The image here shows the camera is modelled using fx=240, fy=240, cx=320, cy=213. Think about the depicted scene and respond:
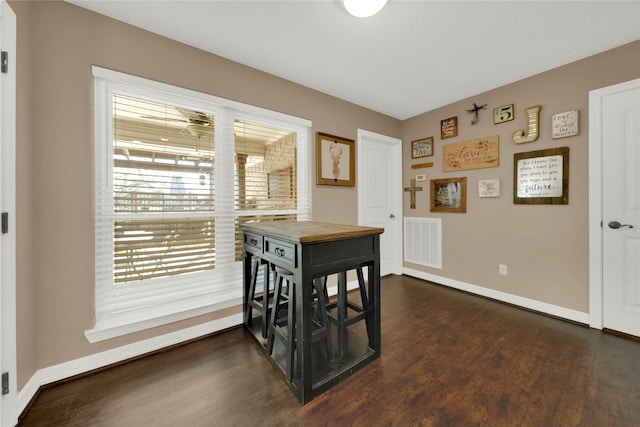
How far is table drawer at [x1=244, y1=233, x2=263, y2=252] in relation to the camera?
1863mm

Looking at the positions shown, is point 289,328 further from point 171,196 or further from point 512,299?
point 512,299

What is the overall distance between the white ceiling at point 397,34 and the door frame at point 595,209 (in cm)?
52

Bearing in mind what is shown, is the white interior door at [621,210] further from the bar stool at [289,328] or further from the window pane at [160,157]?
the window pane at [160,157]

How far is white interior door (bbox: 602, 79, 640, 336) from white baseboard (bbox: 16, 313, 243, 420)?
10.9ft

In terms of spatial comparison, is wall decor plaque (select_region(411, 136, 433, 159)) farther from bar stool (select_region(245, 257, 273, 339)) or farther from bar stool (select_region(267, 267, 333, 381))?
bar stool (select_region(245, 257, 273, 339))

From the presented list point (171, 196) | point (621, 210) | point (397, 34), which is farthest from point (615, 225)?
point (171, 196)

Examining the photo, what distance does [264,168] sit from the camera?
7.97ft

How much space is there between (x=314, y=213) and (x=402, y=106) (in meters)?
1.92

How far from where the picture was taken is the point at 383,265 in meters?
3.61

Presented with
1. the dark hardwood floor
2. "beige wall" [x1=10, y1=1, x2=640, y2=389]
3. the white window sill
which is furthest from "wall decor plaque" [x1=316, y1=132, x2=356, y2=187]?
the dark hardwood floor

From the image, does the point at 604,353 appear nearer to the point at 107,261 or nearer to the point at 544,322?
the point at 544,322

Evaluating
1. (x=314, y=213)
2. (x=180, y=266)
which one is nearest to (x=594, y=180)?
(x=314, y=213)
